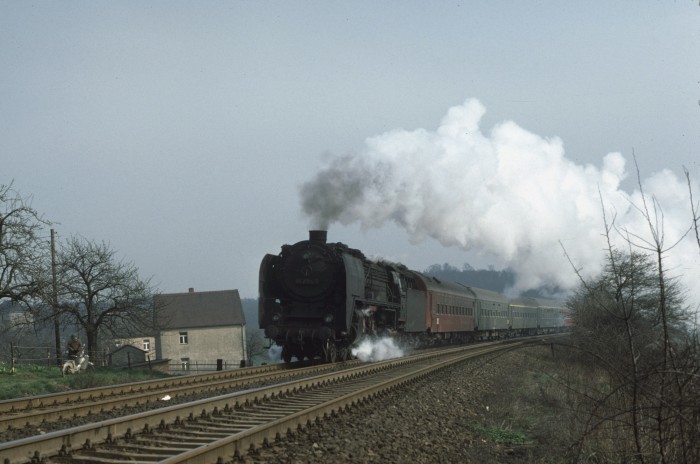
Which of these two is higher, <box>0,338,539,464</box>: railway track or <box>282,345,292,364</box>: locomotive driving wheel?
<box>0,338,539,464</box>: railway track

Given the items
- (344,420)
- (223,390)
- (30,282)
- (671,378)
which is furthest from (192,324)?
(671,378)

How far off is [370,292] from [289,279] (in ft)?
9.35

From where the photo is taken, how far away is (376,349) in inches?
951

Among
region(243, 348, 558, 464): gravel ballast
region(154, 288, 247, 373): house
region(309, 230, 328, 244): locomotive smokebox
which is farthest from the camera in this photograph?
region(154, 288, 247, 373): house

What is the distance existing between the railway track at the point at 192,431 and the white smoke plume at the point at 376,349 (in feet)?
33.0

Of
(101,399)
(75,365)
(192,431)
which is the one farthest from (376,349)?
(192,431)

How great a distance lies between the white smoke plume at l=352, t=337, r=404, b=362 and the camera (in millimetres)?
22891

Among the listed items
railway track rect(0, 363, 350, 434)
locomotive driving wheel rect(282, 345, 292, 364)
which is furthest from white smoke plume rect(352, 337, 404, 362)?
railway track rect(0, 363, 350, 434)

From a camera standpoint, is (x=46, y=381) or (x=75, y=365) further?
(x=75, y=365)

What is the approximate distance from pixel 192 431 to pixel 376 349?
1592 cm

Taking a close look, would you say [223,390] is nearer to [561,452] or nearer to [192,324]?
[561,452]

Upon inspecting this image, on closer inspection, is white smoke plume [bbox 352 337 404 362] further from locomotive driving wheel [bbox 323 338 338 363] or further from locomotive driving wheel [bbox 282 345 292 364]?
locomotive driving wheel [bbox 282 345 292 364]

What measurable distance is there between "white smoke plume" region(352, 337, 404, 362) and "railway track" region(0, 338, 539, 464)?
10071 mm

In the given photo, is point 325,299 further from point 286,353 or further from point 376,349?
point 376,349
